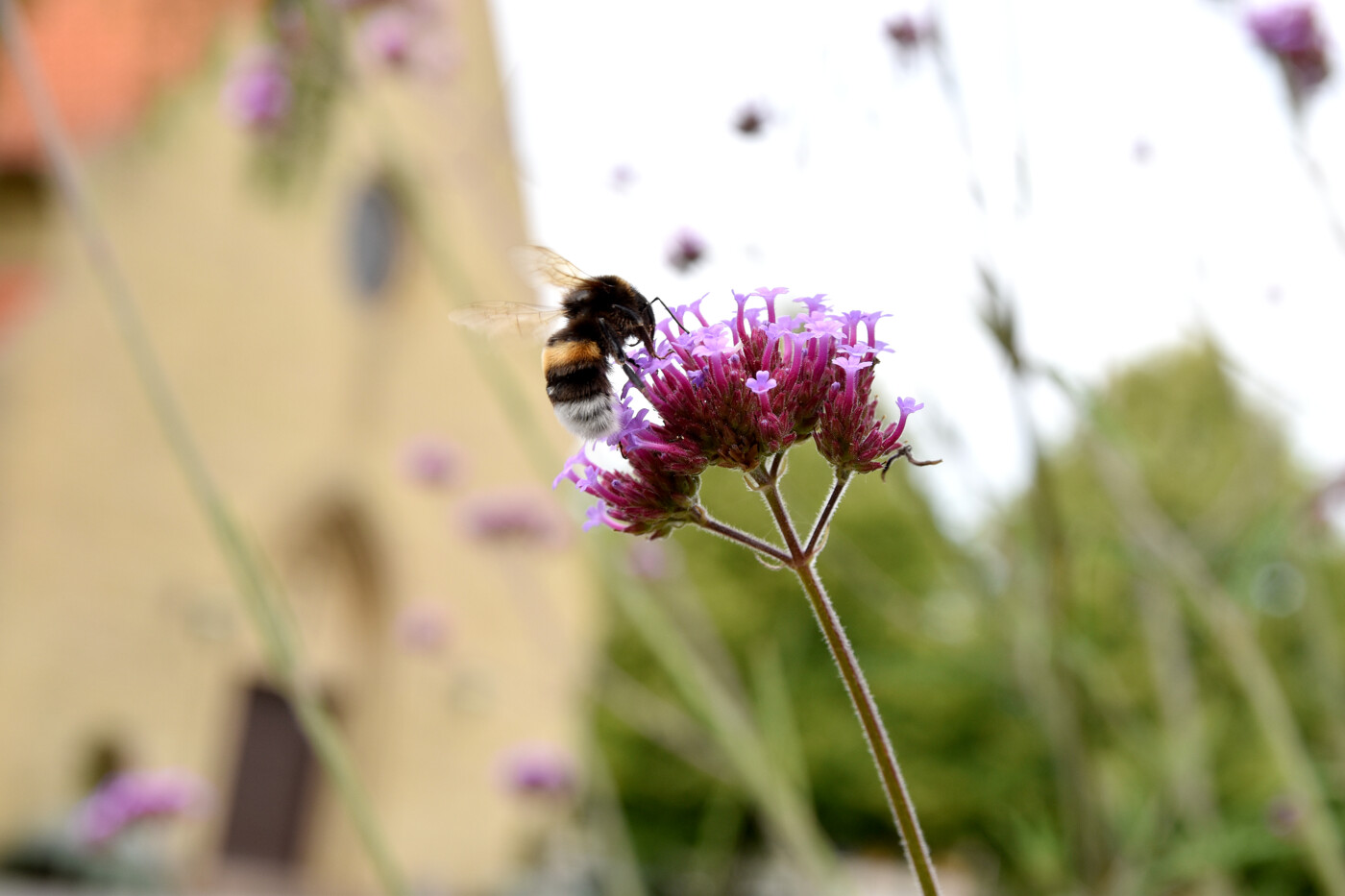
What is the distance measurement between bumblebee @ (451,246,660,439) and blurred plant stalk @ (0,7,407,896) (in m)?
0.42

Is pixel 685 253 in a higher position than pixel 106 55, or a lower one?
lower

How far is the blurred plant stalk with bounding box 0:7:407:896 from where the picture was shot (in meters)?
1.45

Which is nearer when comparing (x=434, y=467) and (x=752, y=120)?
(x=752, y=120)

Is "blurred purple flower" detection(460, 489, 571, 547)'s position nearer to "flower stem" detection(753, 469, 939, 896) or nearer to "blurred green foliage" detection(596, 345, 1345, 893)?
"blurred green foliage" detection(596, 345, 1345, 893)

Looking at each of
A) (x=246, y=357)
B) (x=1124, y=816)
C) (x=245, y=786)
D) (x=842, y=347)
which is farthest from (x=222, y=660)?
(x=842, y=347)

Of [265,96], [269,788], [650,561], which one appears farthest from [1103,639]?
[269,788]

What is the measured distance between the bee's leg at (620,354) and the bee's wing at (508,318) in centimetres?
11

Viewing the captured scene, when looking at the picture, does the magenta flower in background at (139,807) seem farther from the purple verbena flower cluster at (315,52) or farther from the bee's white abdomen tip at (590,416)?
the bee's white abdomen tip at (590,416)

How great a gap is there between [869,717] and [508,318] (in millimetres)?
867

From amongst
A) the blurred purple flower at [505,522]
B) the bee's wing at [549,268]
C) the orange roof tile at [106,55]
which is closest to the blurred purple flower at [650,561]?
the blurred purple flower at [505,522]

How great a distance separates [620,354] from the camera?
1286 mm

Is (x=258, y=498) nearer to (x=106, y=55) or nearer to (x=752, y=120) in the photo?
(x=106, y=55)

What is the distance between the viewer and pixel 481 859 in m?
12.1

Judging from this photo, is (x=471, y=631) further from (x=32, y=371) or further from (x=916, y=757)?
(x=916, y=757)
